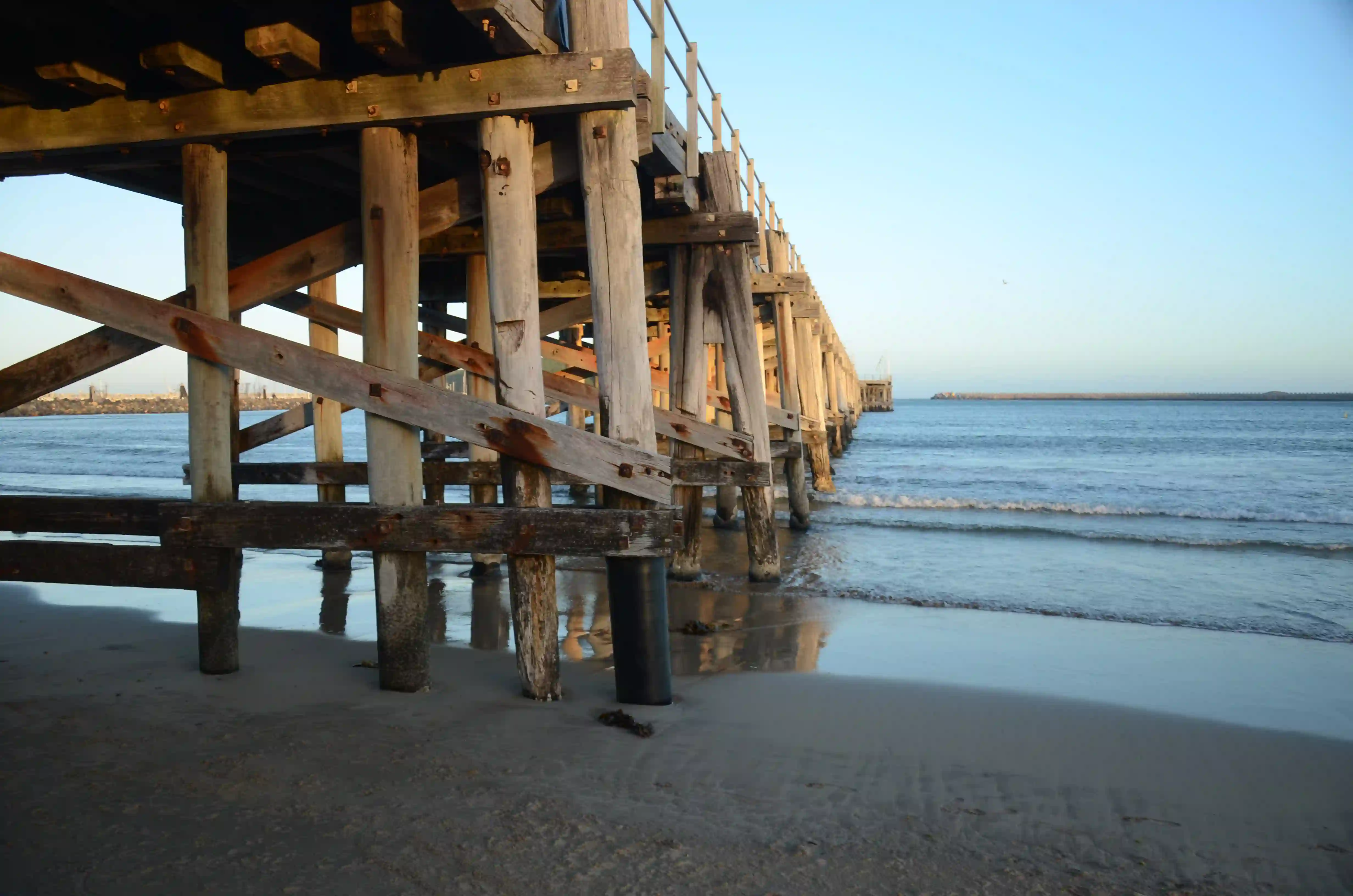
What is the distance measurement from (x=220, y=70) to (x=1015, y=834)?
14.3ft

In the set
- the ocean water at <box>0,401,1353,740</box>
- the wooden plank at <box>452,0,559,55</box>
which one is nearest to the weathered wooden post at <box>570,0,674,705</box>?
the wooden plank at <box>452,0,559,55</box>

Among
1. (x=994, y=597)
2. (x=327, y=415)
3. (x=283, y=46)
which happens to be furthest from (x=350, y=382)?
(x=994, y=597)

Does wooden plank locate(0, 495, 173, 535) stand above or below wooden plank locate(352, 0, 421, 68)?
below

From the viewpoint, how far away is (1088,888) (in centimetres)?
271

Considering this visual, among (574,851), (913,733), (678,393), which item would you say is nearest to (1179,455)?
(678,393)

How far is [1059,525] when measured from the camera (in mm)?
13836

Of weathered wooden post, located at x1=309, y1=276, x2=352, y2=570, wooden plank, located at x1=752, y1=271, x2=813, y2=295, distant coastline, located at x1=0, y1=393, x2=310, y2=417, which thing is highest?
distant coastline, located at x1=0, y1=393, x2=310, y2=417

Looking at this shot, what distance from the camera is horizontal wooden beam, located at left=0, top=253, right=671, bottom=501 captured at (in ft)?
12.6

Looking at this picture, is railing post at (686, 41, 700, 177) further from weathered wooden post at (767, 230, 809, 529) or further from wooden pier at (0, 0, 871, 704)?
weathered wooden post at (767, 230, 809, 529)

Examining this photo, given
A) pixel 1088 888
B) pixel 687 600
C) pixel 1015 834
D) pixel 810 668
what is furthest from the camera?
pixel 687 600

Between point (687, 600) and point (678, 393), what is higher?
point (678, 393)

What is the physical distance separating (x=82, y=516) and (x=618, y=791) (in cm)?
325

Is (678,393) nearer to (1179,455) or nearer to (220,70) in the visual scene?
(220,70)

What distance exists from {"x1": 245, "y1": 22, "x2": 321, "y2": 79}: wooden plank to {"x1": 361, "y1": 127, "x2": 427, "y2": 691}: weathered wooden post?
1.23 feet
